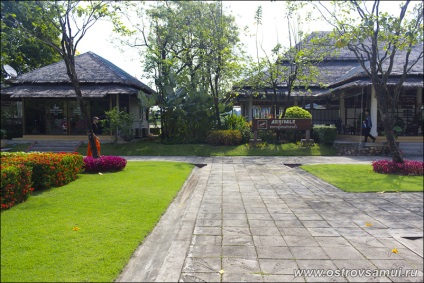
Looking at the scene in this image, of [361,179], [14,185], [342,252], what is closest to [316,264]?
[342,252]

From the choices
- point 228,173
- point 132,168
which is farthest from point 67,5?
point 228,173

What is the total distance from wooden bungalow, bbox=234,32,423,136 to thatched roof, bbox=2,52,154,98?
A: 24.0 ft

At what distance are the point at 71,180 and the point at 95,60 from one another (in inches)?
580

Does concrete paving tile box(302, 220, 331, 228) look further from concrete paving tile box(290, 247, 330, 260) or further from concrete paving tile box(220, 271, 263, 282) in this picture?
concrete paving tile box(220, 271, 263, 282)

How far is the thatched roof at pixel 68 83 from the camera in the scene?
56.0 ft

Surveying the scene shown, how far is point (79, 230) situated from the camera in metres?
4.13

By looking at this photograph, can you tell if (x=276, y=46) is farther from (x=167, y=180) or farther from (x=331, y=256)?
(x=331, y=256)

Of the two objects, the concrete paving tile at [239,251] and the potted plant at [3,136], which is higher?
the potted plant at [3,136]

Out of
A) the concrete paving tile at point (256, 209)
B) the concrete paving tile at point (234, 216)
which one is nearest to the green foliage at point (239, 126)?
the concrete paving tile at point (256, 209)

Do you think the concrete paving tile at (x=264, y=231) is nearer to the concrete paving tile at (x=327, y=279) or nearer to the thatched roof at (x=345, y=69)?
the concrete paving tile at (x=327, y=279)

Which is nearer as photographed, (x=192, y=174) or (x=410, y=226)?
(x=410, y=226)

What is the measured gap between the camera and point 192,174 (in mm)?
9984

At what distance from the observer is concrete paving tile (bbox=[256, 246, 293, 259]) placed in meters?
3.77

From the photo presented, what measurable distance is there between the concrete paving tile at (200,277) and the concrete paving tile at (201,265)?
65mm
